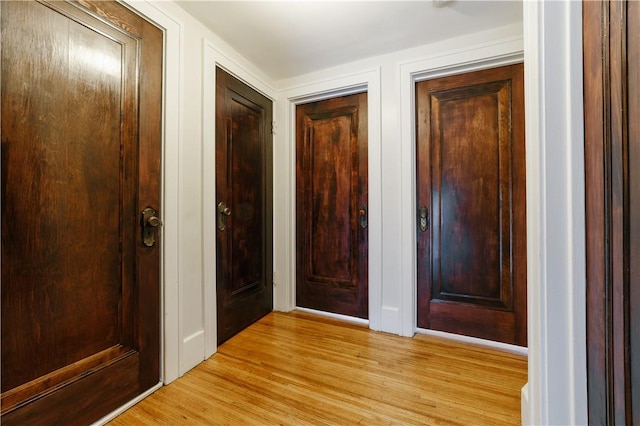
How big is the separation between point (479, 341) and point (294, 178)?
1.85 meters

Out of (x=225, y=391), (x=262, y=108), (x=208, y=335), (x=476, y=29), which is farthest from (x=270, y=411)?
(x=476, y=29)

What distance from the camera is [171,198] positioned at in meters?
1.50

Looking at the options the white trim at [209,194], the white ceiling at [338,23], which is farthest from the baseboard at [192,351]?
the white ceiling at [338,23]

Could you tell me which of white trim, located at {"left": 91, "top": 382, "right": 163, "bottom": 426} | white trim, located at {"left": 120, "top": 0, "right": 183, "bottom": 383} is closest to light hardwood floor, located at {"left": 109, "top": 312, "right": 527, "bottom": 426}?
white trim, located at {"left": 91, "top": 382, "right": 163, "bottom": 426}

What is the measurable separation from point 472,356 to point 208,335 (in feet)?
5.40

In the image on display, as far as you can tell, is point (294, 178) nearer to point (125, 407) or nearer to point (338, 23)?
point (338, 23)

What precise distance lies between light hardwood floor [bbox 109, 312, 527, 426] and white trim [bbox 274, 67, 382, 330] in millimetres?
442

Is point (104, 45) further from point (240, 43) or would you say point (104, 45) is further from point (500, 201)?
point (500, 201)

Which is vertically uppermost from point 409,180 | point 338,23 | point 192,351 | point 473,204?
point 338,23

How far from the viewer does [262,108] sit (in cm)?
231

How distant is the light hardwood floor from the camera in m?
1.23

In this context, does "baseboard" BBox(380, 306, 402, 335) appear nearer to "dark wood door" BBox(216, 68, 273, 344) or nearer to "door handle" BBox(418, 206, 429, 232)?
"door handle" BBox(418, 206, 429, 232)

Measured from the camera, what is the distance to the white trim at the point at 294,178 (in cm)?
209

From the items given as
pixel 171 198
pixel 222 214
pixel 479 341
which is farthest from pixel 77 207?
pixel 479 341
